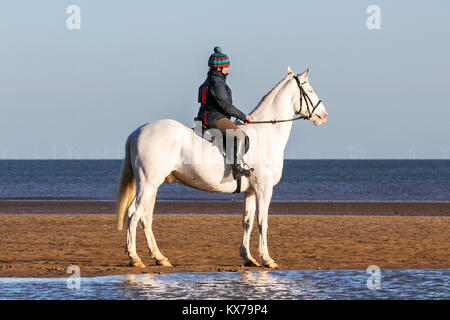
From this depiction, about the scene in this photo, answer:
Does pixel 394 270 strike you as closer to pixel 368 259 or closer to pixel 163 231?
pixel 368 259

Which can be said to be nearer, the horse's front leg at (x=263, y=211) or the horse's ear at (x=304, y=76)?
the horse's front leg at (x=263, y=211)

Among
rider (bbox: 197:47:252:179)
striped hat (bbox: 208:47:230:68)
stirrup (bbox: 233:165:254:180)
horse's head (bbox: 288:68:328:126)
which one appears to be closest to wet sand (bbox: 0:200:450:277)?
stirrup (bbox: 233:165:254:180)

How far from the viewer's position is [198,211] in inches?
1191

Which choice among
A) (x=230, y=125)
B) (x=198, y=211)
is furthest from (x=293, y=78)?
(x=198, y=211)

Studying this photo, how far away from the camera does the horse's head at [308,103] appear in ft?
45.1

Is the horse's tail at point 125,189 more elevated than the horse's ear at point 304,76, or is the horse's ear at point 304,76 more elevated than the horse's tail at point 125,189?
the horse's ear at point 304,76

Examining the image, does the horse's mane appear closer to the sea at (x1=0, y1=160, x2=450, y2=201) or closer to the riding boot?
the riding boot

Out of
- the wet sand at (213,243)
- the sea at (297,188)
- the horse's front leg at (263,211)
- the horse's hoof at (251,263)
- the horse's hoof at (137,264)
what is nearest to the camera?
the horse's hoof at (137,264)

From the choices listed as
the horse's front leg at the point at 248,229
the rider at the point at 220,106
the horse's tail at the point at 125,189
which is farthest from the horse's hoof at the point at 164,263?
the rider at the point at 220,106

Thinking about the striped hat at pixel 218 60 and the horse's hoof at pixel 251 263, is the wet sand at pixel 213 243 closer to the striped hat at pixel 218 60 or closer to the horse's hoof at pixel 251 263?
the horse's hoof at pixel 251 263

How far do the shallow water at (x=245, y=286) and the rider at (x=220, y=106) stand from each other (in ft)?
6.68

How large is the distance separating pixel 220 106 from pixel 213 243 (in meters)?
5.10

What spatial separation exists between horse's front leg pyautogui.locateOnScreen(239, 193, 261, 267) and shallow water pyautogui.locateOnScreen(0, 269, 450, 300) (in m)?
0.88
